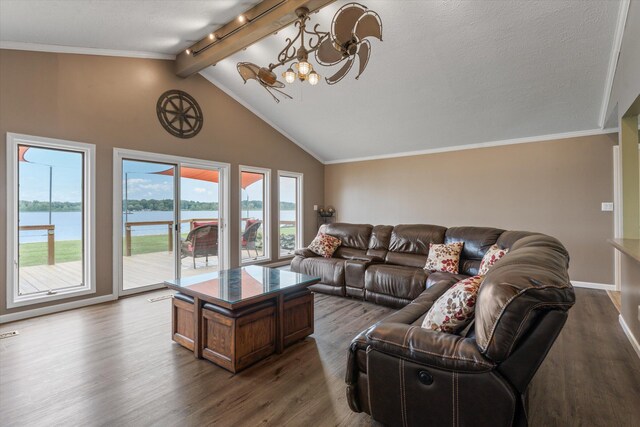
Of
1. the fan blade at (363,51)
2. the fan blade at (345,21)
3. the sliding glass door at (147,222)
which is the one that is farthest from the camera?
the sliding glass door at (147,222)

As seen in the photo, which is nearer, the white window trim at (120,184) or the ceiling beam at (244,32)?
the ceiling beam at (244,32)

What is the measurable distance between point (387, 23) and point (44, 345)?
461 centimetres

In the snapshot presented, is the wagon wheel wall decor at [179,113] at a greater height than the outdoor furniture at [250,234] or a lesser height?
greater

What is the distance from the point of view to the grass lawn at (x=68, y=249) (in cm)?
349

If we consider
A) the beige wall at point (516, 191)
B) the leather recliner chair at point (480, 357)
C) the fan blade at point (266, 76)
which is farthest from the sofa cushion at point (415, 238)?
the fan blade at point (266, 76)

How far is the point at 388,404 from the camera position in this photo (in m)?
1.51

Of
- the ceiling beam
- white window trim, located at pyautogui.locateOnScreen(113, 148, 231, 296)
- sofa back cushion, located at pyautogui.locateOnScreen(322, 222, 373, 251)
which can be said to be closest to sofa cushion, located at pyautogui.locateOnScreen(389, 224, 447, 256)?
sofa back cushion, located at pyautogui.locateOnScreen(322, 222, 373, 251)

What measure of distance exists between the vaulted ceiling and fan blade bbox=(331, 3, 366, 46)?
1.38 m

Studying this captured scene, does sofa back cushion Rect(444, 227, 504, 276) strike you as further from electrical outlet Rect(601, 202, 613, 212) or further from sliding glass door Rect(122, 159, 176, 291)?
sliding glass door Rect(122, 159, 176, 291)

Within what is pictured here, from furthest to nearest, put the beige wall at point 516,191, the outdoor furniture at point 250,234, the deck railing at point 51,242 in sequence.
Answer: the outdoor furniture at point 250,234 → the beige wall at point 516,191 → the deck railing at point 51,242

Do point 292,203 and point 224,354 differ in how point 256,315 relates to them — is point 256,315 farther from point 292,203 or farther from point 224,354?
point 292,203

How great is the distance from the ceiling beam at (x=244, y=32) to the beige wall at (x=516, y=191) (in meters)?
3.71

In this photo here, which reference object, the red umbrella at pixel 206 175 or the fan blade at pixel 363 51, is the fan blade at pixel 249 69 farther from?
the red umbrella at pixel 206 175

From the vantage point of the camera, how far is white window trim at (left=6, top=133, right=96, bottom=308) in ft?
10.6
